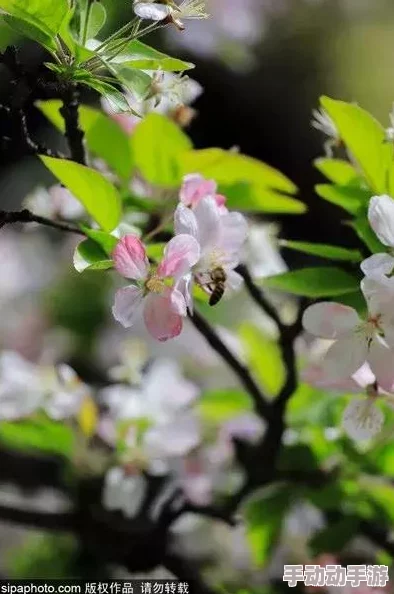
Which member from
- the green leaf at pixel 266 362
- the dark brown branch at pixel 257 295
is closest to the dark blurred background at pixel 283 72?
the green leaf at pixel 266 362

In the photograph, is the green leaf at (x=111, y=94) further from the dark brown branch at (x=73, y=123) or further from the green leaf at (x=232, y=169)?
the green leaf at (x=232, y=169)

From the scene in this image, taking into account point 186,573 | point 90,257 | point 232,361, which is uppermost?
point 90,257

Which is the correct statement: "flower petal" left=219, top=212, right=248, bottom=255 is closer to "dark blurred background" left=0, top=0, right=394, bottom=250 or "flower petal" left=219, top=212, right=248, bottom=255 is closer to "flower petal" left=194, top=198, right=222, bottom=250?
"flower petal" left=194, top=198, right=222, bottom=250

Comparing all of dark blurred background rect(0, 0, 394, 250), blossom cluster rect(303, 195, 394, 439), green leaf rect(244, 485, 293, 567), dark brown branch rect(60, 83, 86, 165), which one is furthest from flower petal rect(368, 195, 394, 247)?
dark blurred background rect(0, 0, 394, 250)

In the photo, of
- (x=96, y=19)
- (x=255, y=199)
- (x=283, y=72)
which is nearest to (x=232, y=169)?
(x=255, y=199)

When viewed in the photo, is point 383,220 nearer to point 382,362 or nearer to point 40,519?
point 382,362

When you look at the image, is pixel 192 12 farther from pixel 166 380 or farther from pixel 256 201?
pixel 166 380

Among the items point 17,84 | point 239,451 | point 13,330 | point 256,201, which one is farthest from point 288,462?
point 13,330
